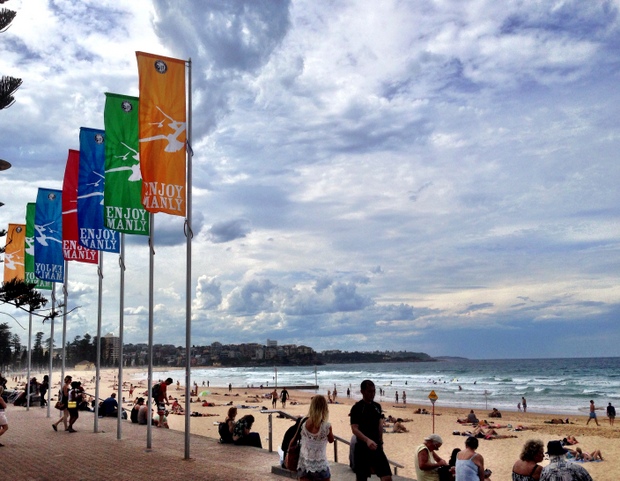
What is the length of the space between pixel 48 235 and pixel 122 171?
713 centimetres

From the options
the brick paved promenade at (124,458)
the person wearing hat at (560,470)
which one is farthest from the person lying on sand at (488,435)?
the person wearing hat at (560,470)

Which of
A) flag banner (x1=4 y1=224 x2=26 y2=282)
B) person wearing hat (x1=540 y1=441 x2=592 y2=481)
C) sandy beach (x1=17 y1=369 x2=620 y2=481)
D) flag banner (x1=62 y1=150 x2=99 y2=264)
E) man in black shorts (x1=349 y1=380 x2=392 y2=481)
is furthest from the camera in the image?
flag banner (x1=4 y1=224 x2=26 y2=282)

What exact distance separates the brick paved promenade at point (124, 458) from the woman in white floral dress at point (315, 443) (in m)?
3.33

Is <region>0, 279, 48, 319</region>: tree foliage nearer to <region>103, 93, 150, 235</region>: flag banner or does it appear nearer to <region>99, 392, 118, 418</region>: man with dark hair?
<region>103, 93, 150, 235</region>: flag banner

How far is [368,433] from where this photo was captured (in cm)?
722

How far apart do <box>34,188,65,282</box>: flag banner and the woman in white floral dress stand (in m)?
15.3

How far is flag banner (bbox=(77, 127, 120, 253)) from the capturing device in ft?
52.0

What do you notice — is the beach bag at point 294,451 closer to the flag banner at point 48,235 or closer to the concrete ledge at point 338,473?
the concrete ledge at point 338,473

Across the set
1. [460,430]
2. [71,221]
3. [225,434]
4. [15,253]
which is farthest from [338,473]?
[460,430]

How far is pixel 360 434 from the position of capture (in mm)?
7141

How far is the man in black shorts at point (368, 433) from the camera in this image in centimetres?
719

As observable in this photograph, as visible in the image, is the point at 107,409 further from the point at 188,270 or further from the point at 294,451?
the point at 294,451

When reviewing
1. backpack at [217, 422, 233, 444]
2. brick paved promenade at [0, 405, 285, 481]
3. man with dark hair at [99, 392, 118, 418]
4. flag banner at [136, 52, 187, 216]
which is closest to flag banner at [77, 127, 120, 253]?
flag banner at [136, 52, 187, 216]

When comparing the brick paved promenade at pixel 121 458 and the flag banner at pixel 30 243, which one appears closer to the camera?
the brick paved promenade at pixel 121 458
